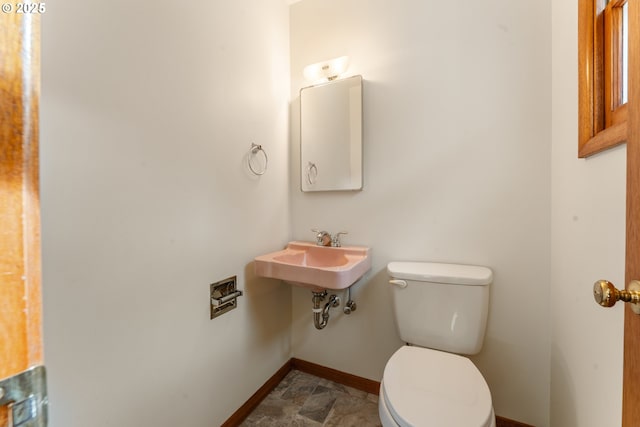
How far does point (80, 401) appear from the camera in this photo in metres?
0.81

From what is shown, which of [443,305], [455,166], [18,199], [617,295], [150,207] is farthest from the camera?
[455,166]

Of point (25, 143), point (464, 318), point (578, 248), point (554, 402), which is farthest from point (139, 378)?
point (554, 402)

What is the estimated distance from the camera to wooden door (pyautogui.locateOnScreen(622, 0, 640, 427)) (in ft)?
1.48

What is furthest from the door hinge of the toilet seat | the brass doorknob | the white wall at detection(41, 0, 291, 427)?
the toilet seat

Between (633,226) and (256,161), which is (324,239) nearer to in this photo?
(256,161)

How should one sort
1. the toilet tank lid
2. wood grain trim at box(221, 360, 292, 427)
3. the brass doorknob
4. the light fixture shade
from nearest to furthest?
the brass doorknob → the toilet tank lid → wood grain trim at box(221, 360, 292, 427) → the light fixture shade

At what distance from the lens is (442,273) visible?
1.24m

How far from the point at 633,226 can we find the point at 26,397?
2.92 feet

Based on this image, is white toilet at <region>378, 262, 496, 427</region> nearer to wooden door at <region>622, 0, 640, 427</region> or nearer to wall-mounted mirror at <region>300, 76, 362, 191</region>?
wooden door at <region>622, 0, 640, 427</region>

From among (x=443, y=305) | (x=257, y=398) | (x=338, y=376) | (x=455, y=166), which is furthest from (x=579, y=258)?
(x=257, y=398)

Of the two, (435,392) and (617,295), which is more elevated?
(617,295)

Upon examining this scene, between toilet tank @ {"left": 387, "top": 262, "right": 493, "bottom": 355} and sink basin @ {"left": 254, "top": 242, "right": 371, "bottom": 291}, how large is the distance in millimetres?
215

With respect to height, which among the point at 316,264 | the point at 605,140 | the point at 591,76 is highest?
the point at 591,76

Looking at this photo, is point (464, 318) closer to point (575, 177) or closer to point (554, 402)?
point (554, 402)
